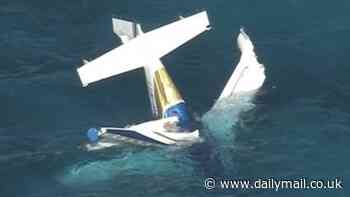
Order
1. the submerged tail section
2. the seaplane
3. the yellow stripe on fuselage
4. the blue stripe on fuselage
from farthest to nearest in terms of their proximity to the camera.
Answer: the submerged tail section → the yellow stripe on fuselage → the blue stripe on fuselage → the seaplane

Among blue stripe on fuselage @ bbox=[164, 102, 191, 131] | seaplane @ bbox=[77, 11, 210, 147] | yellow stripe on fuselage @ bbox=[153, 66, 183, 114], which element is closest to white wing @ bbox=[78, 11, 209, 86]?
seaplane @ bbox=[77, 11, 210, 147]

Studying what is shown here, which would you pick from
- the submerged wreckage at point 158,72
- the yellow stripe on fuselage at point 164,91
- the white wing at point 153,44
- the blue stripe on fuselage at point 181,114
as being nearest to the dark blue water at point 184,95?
the submerged wreckage at point 158,72

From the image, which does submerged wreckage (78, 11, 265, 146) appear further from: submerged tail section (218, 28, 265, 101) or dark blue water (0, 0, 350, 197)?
dark blue water (0, 0, 350, 197)

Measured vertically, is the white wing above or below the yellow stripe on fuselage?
above

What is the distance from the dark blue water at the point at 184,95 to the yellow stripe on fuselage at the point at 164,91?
1.83m

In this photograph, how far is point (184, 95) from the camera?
219ft

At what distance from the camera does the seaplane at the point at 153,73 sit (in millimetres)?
61156

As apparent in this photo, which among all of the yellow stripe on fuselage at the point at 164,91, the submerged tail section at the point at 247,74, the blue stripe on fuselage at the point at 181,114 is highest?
the submerged tail section at the point at 247,74

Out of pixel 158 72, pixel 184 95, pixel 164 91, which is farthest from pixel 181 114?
pixel 158 72

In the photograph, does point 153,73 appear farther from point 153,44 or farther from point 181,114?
point 181,114

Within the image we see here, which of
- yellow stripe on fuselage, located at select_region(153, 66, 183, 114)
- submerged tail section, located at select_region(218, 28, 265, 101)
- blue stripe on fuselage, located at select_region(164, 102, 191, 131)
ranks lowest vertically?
blue stripe on fuselage, located at select_region(164, 102, 191, 131)

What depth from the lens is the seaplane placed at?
61156 millimetres

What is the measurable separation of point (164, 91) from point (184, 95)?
297cm

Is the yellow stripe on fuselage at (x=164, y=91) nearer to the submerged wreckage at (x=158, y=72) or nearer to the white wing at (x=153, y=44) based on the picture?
the submerged wreckage at (x=158, y=72)
